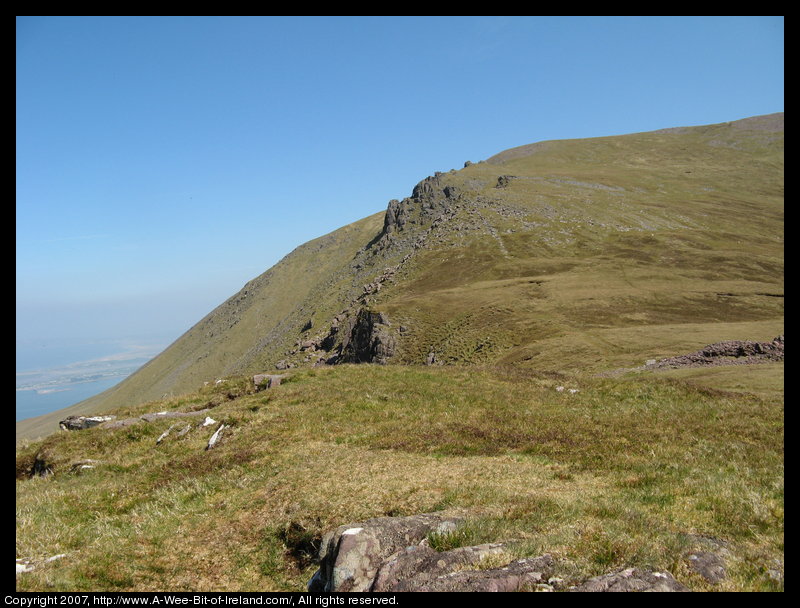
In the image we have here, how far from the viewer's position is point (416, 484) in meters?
12.5

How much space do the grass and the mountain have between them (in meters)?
23.0

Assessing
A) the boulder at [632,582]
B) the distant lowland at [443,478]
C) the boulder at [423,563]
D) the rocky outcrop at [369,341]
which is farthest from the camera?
the rocky outcrop at [369,341]

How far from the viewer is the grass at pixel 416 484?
891cm

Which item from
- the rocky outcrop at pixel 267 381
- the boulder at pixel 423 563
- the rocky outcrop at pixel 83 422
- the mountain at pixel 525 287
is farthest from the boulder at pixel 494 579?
the mountain at pixel 525 287

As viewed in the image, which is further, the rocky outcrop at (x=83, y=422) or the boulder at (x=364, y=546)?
the rocky outcrop at (x=83, y=422)

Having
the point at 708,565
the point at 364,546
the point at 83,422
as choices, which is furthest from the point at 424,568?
the point at 83,422

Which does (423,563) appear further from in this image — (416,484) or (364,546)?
(416,484)

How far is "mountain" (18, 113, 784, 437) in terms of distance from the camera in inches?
2249

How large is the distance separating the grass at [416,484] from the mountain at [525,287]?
907 inches

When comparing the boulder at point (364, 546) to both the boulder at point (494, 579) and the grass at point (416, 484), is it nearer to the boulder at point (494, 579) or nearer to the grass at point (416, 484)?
the grass at point (416, 484)

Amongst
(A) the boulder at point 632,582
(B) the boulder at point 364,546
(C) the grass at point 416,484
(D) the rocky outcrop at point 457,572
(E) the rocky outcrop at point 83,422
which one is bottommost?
(E) the rocky outcrop at point 83,422

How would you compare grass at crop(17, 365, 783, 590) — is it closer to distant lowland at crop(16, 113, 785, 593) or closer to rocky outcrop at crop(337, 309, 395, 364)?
distant lowland at crop(16, 113, 785, 593)
